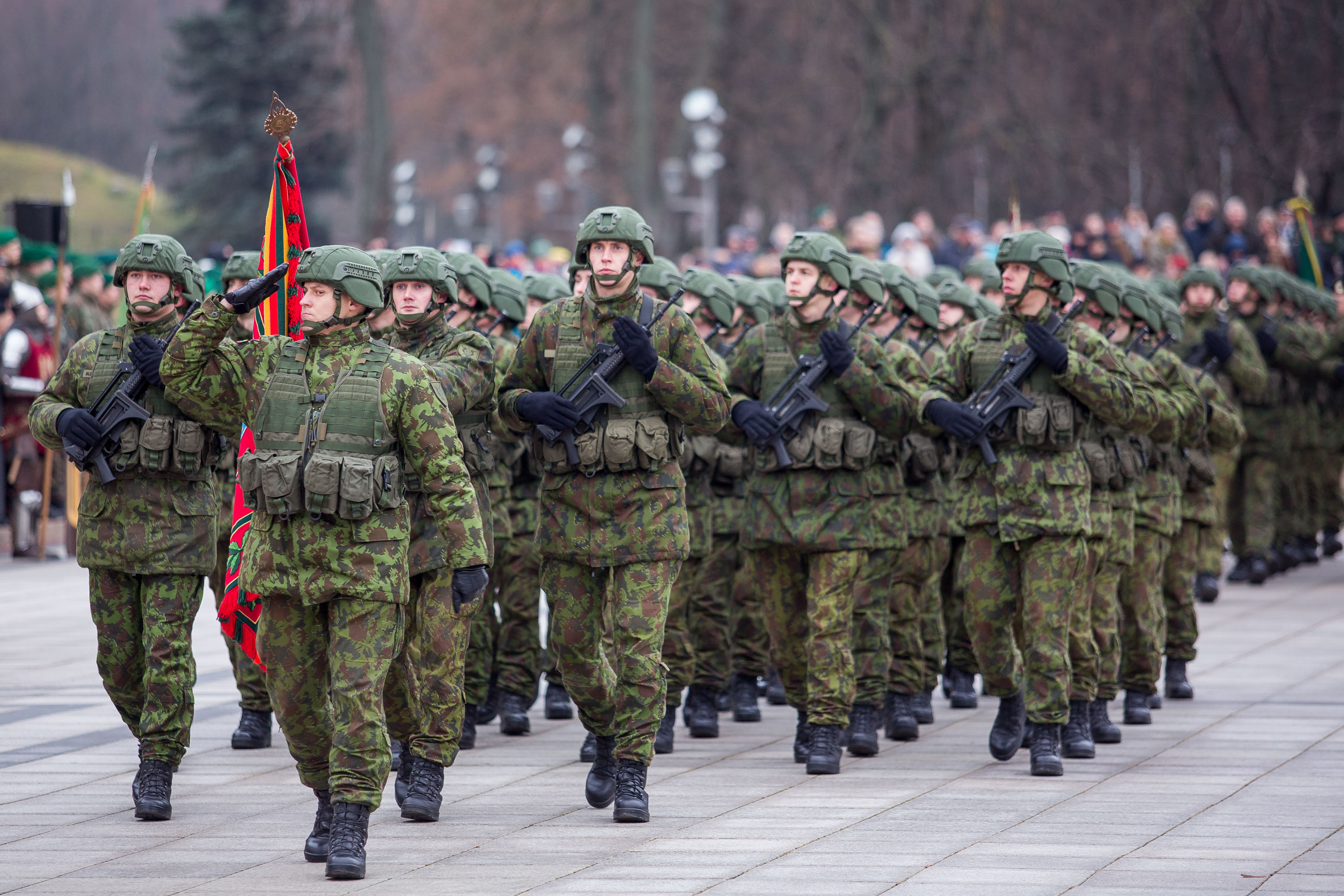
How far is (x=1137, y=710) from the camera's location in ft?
33.6

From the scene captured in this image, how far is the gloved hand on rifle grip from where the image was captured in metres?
8.79

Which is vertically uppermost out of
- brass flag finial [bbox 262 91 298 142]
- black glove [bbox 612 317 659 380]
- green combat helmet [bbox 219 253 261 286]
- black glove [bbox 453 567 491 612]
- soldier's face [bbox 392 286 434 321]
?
brass flag finial [bbox 262 91 298 142]

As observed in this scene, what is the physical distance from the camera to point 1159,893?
6410 millimetres

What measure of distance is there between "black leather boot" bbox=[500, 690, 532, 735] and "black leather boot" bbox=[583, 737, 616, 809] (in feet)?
6.04

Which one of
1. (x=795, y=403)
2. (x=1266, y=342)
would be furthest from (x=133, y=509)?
(x=1266, y=342)

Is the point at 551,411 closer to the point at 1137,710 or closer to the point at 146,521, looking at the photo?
the point at 146,521

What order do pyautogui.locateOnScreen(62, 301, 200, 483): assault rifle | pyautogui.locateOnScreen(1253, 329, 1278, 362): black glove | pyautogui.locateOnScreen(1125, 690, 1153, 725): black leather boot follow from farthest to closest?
1. pyautogui.locateOnScreen(1253, 329, 1278, 362): black glove
2. pyautogui.locateOnScreen(1125, 690, 1153, 725): black leather boot
3. pyautogui.locateOnScreen(62, 301, 200, 483): assault rifle

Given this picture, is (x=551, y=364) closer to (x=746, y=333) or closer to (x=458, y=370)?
(x=458, y=370)

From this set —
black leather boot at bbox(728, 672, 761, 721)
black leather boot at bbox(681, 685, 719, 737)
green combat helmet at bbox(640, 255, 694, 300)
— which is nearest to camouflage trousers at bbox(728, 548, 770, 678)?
black leather boot at bbox(728, 672, 761, 721)

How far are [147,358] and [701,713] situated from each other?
355cm

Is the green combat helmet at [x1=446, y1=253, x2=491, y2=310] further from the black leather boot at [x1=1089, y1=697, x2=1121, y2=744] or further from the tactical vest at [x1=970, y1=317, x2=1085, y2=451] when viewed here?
the black leather boot at [x1=1089, y1=697, x2=1121, y2=744]

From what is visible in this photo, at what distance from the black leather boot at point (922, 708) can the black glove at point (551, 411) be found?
314 cm

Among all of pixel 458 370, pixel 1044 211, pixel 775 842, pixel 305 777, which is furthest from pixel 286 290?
pixel 1044 211

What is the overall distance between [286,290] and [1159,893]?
4.16m
